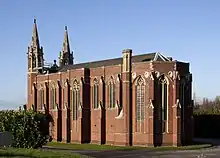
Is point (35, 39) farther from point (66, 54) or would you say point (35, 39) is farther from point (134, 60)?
point (134, 60)

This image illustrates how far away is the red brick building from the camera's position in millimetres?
57875

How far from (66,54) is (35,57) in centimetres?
1090

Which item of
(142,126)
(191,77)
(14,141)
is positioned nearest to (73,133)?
(142,126)

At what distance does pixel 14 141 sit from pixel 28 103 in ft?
152

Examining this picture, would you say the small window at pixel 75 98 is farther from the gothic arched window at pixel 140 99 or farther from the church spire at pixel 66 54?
the church spire at pixel 66 54

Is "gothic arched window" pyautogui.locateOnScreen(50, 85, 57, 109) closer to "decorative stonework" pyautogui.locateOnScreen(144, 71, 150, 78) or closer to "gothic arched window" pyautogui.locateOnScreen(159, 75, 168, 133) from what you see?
"decorative stonework" pyautogui.locateOnScreen(144, 71, 150, 78)

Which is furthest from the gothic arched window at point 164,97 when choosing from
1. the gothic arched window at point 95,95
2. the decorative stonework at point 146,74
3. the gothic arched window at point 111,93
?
the gothic arched window at point 95,95

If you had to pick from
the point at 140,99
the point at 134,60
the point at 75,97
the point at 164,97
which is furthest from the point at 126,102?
the point at 75,97

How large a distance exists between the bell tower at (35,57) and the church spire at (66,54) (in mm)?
8218

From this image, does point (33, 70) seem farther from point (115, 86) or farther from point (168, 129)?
point (168, 129)

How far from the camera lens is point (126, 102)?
6000 cm

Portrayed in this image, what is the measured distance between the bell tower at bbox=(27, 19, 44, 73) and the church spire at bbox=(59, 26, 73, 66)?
8.22 metres

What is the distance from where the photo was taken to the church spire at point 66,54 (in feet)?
301

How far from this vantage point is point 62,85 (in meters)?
72.3
